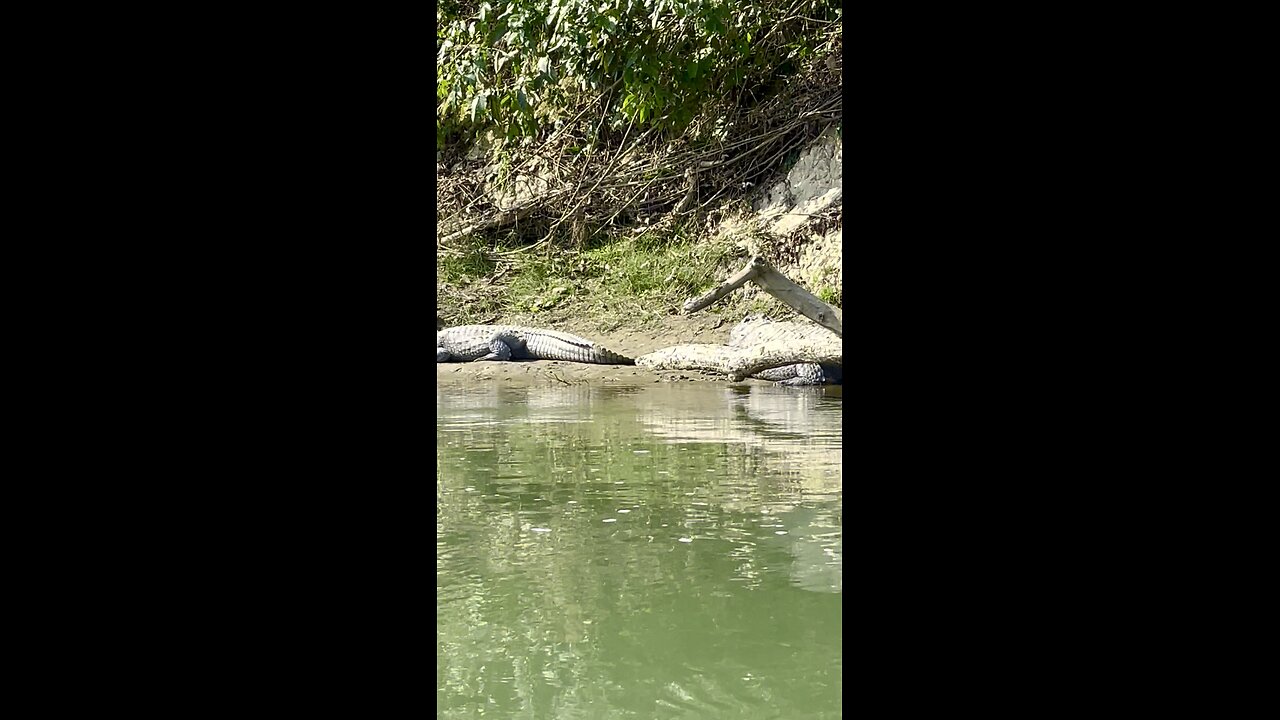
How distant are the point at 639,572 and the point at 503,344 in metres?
5.52

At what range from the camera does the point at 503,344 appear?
348 inches

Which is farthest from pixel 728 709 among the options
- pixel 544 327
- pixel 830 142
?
pixel 830 142

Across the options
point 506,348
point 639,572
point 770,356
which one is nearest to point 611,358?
point 506,348

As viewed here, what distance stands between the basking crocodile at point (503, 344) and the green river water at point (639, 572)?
101 inches

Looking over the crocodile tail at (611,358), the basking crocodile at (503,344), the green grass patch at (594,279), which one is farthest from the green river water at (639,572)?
the green grass patch at (594,279)

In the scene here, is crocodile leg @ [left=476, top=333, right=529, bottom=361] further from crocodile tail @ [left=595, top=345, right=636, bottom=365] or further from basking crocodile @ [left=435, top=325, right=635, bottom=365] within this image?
crocodile tail @ [left=595, top=345, right=636, bottom=365]

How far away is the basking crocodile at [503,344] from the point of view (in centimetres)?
859

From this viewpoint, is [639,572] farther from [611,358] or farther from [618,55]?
[618,55]

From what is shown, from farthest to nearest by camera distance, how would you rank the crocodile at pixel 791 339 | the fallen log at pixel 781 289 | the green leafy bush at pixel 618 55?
the green leafy bush at pixel 618 55 < the crocodile at pixel 791 339 < the fallen log at pixel 781 289

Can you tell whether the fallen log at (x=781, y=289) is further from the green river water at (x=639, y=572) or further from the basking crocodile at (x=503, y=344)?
the basking crocodile at (x=503, y=344)
